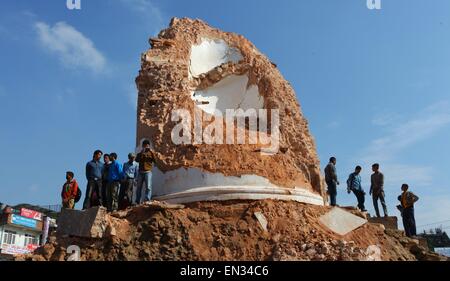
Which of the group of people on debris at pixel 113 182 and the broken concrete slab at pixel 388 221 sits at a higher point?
the group of people on debris at pixel 113 182

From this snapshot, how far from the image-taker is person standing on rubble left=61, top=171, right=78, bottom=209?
10.3m

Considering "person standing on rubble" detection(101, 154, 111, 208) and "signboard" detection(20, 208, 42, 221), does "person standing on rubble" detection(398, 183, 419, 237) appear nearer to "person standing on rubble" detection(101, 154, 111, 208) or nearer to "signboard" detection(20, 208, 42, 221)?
"person standing on rubble" detection(101, 154, 111, 208)

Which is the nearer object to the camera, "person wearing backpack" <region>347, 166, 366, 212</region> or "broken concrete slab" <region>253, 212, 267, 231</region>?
"broken concrete slab" <region>253, 212, 267, 231</region>

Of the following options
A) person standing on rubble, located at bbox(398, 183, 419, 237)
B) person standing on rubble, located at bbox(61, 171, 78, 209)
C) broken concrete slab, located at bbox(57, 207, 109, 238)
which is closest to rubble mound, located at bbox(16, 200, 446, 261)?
broken concrete slab, located at bbox(57, 207, 109, 238)

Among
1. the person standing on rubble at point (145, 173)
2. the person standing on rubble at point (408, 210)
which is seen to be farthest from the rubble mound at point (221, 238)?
the person standing on rubble at point (408, 210)

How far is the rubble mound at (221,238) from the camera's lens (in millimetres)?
8664

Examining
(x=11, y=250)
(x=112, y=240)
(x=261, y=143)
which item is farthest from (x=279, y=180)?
(x=11, y=250)

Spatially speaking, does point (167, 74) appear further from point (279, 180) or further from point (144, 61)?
point (279, 180)

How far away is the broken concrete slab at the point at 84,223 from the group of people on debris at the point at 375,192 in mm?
5778

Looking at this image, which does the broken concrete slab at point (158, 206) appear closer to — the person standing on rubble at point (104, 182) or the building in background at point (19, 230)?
the person standing on rubble at point (104, 182)

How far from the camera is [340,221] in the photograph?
32.8 feet

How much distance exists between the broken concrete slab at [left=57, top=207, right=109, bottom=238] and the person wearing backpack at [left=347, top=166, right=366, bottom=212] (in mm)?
6386

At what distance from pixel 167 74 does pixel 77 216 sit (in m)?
4.31
